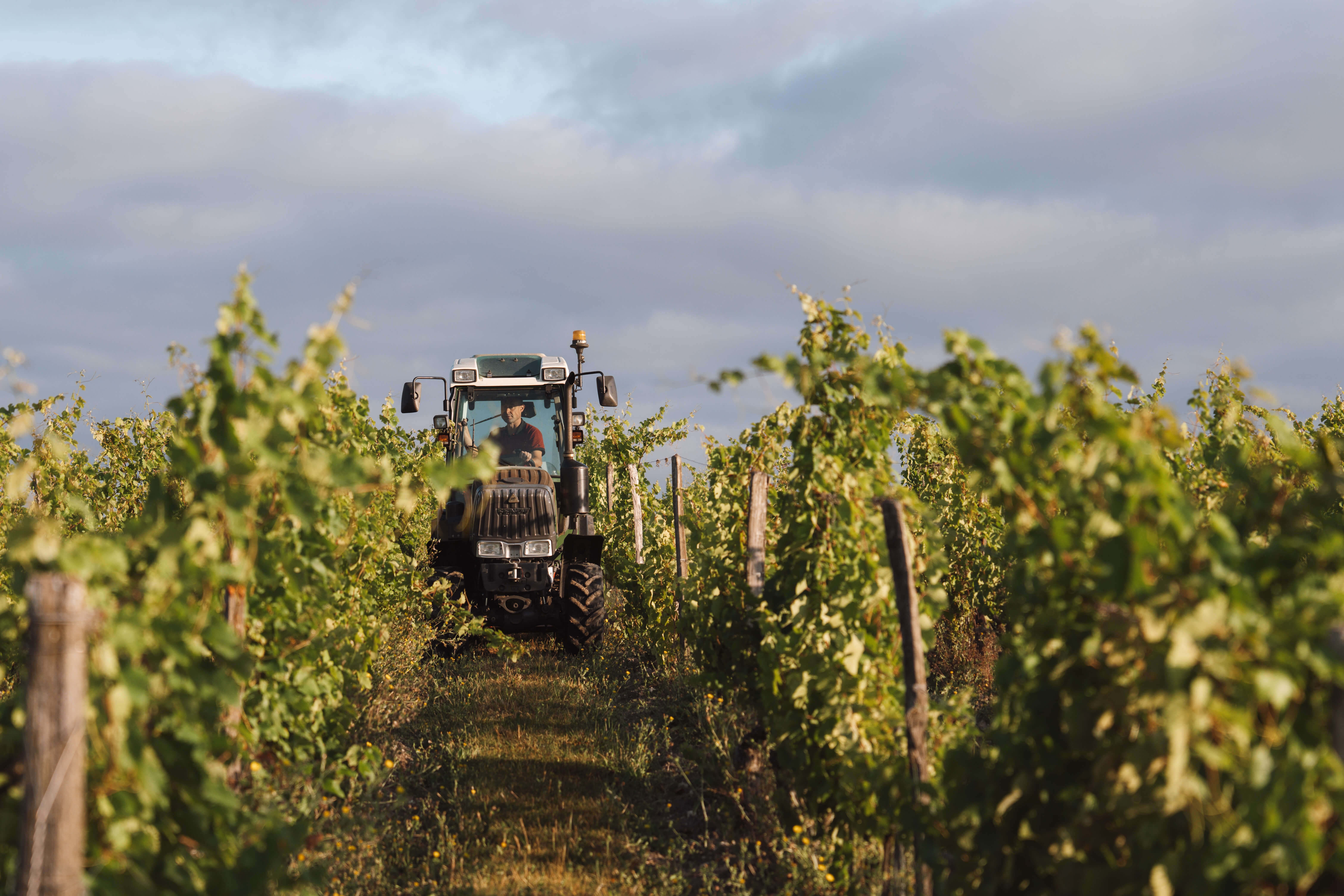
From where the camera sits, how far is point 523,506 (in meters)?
8.02

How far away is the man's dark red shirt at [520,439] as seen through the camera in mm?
8727

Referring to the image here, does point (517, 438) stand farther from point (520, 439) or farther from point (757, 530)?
point (757, 530)

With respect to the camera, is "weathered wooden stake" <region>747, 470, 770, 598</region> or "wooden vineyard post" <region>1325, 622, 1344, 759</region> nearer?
"wooden vineyard post" <region>1325, 622, 1344, 759</region>

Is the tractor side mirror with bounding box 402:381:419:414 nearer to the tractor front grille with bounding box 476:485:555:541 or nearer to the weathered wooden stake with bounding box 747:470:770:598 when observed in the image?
the tractor front grille with bounding box 476:485:555:541

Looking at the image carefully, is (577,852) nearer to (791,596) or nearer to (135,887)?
(791,596)

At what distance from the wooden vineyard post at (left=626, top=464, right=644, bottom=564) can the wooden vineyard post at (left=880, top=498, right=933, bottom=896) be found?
6.13 m

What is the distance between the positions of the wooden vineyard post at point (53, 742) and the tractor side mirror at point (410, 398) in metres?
6.27

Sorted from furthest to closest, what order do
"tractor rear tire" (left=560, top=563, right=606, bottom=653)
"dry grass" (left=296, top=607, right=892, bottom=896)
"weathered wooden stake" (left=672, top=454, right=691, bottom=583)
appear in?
1. "tractor rear tire" (left=560, top=563, right=606, bottom=653)
2. "weathered wooden stake" (left=672, top=454, right=691, bottom=583)
3. "dry grass" (left=296, top=607, right=892, bottom=896)

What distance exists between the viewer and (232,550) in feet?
9.33

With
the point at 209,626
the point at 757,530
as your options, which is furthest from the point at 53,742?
the point at 757,530

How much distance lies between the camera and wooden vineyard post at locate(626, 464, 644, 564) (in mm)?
9586

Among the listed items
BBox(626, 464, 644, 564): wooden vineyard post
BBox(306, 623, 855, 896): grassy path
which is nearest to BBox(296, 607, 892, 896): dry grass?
BBox(306, 623, 855, 896): grassy path

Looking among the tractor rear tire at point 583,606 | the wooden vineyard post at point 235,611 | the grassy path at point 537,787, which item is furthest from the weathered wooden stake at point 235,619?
the tractor rear tire at point 583,606

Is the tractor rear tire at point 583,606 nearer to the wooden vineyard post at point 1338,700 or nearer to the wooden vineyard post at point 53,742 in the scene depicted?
the wooden vineyard post at point 53,742
